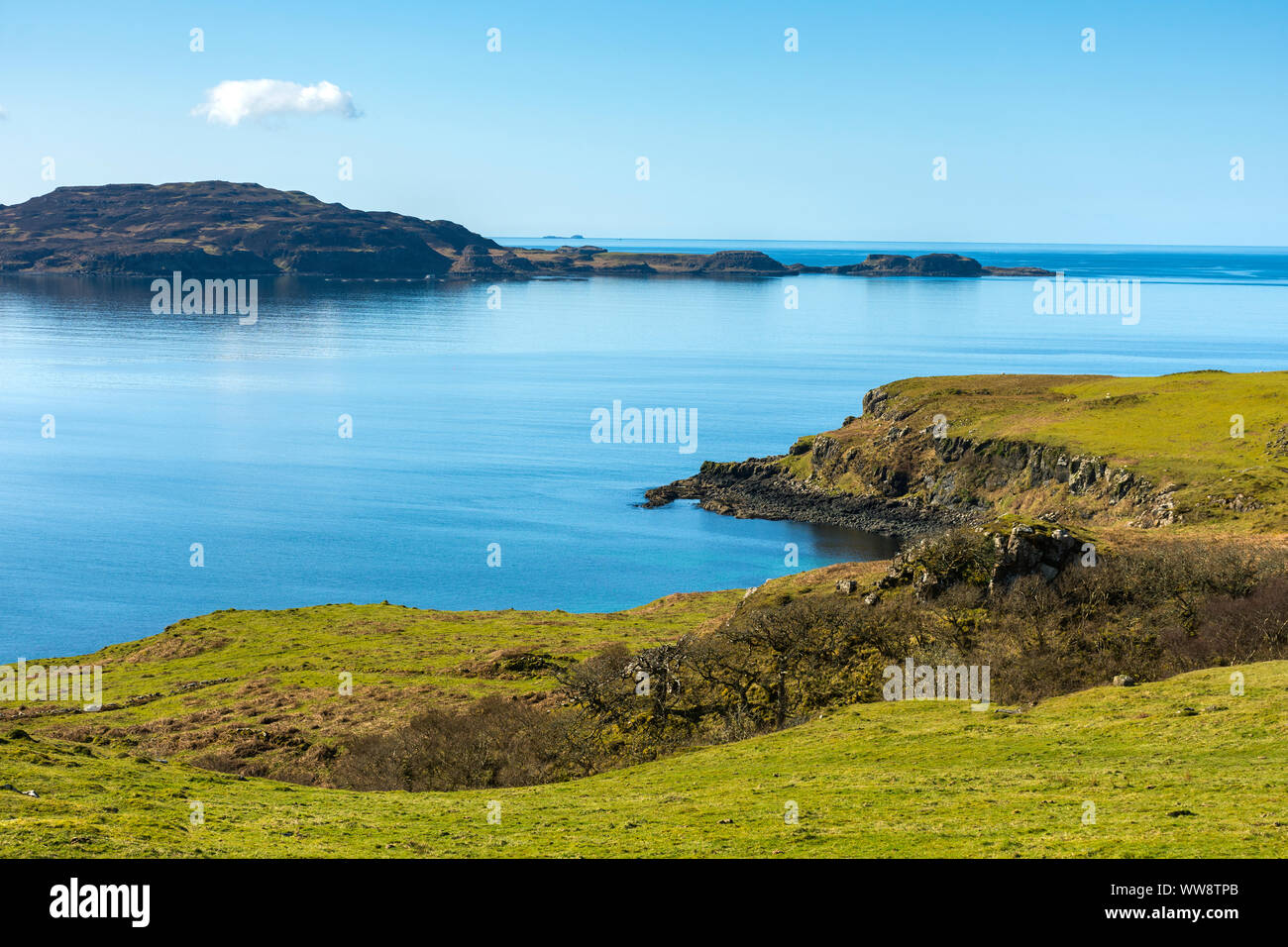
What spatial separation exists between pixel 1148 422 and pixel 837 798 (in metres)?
108

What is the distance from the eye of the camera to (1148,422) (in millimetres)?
121625

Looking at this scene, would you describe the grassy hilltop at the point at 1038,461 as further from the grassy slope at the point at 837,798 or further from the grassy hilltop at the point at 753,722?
the grassy slope at the point at 837,798

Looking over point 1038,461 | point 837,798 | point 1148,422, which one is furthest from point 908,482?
point 837,798

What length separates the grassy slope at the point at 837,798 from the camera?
22656 mm

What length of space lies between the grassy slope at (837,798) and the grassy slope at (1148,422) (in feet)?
181

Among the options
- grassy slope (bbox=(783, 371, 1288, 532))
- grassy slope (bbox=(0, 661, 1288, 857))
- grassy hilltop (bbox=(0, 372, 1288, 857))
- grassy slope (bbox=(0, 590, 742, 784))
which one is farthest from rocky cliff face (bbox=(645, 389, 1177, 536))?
grassy slope (bbox=(0, 661, 1288, 857))

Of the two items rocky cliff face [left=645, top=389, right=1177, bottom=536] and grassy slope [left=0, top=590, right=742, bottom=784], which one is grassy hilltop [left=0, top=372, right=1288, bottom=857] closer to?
grassy slope [left=0, top=590, right=742, bottom=784]

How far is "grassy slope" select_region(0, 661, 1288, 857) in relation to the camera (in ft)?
74.3

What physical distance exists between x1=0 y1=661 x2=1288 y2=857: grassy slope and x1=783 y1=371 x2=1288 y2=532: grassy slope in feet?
181

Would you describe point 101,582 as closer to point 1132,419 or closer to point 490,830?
point 490,830

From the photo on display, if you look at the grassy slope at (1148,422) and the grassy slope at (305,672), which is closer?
the grassy slope at (305,672)

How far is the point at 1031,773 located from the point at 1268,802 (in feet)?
20.9

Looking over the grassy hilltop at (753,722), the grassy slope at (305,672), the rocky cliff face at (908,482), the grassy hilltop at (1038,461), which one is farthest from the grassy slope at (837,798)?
the rocky cliff face at (908,482)

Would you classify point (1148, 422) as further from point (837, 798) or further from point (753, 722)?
point (837, 798)
